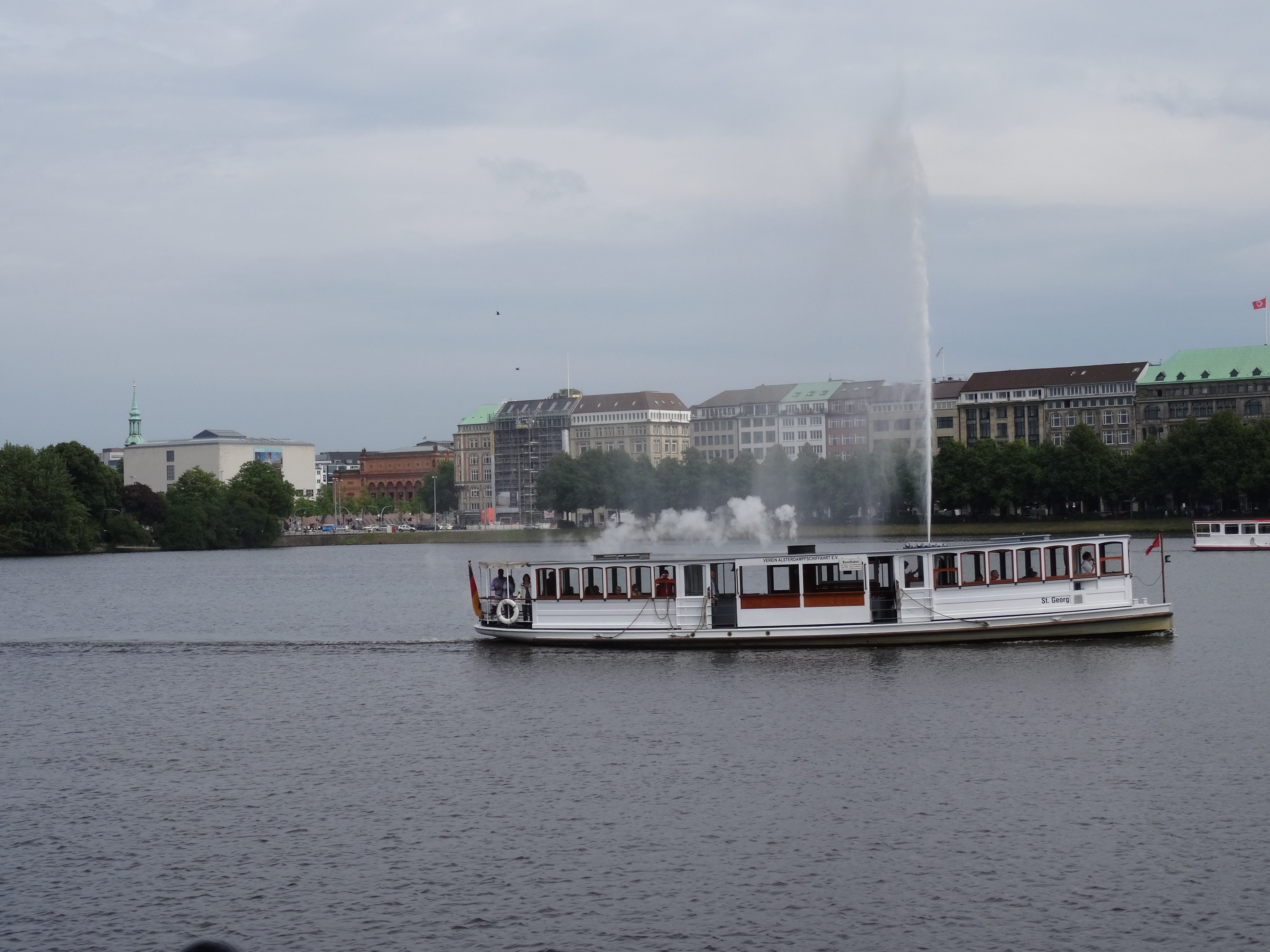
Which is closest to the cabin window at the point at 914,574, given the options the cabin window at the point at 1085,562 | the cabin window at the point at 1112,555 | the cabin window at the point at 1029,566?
the cabin window at the point at 1029,566

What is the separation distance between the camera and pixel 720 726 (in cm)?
3953

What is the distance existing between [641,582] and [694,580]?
219 cm

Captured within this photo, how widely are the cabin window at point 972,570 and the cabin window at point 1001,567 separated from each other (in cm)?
26

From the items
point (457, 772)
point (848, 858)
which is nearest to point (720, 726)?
point (457, 772)

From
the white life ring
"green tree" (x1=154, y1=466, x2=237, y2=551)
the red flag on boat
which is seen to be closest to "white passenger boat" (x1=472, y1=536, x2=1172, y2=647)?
the white life ring

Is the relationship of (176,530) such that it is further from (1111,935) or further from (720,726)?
(1111,935)

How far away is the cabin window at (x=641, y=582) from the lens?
55781 mm

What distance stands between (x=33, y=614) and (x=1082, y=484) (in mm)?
120352

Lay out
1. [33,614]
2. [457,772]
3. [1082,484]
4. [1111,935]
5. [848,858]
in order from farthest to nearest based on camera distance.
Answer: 1. [1082,484]
2. [33,614]
3. [457,772]
4. [848,858]
5. [1111,935]

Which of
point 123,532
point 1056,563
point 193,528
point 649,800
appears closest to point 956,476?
point 193,528

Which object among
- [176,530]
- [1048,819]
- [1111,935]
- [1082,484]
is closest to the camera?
[1111,935]

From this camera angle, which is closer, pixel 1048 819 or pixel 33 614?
pixel 1048 819

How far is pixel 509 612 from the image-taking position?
5750 centimetres

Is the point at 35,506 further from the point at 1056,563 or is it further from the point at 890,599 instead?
the point at 1056,563
